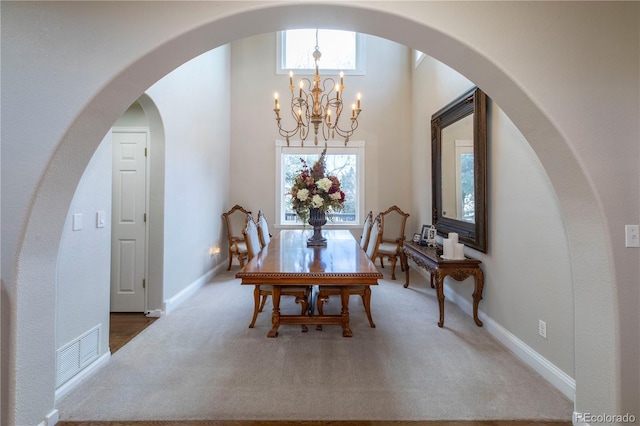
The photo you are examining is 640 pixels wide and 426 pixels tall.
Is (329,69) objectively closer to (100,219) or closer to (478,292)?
(478,292)

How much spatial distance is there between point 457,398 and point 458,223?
6.72ft

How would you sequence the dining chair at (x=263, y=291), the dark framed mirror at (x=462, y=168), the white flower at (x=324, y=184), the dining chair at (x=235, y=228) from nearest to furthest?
the dining chair at (x=263, y=291)
the dark framed mirror at (x=462, y=168)
the white flower at (x=324, y=184)
the dining chair at (x=235, y=228)

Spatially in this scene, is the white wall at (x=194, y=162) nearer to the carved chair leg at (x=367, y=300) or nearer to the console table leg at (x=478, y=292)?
the carved chair leg at (x=367, y=300)

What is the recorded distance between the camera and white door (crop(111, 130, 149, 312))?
3260mm

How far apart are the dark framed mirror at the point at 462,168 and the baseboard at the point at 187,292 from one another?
10.9 feet

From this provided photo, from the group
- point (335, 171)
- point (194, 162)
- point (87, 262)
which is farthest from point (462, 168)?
point (87, 262)

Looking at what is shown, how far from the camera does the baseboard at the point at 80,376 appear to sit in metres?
1.86

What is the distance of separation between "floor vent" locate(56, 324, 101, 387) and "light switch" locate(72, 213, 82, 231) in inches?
29.7

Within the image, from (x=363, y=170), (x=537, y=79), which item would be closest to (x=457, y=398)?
(x=537, y=79)

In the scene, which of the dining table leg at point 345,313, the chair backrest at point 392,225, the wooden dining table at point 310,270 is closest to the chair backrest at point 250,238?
the wooden dining table at point 310,270

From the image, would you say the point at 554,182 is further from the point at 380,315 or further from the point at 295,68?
the point at 295,68

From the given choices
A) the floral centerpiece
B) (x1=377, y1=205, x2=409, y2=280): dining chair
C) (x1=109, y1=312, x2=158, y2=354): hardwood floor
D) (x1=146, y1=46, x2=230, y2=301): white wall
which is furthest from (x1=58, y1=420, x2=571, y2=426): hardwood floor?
(x1=377, y1=205, x2=409, y2=280): dining chair

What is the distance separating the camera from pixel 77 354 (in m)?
2.03

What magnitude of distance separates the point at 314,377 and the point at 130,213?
2.62m
